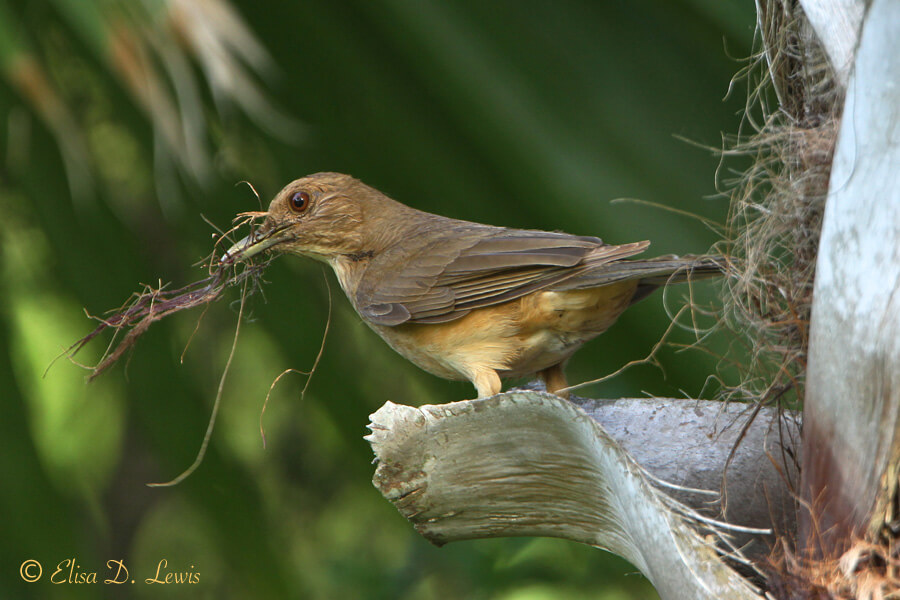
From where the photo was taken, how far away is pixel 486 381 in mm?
2383

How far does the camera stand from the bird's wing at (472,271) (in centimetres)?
228

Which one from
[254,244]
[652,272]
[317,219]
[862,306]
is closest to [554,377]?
[652,272]

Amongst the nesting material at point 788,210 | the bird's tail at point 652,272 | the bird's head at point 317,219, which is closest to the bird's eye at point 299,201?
the bird's head at point 317,219

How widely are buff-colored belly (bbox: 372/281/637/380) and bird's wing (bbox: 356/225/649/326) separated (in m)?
0.04

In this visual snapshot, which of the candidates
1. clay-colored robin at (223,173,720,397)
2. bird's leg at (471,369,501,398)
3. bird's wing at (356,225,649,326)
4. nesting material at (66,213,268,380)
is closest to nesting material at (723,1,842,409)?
clay-colored robin at (223,173,720,397)

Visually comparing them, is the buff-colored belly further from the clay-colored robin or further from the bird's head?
the bird's head

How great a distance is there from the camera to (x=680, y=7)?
234 cm

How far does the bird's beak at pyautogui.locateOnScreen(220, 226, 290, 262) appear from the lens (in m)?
2.42

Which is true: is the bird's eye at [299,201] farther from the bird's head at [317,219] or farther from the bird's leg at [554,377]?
the bird's leg at [554,377]

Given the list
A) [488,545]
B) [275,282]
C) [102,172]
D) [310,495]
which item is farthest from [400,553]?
[102,172]

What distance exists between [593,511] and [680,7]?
4.44 feet

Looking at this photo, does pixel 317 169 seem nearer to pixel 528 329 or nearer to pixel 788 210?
pixel 528 329

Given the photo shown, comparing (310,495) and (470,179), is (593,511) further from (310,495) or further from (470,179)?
(310,495)

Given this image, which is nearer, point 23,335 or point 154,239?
point 23,335
